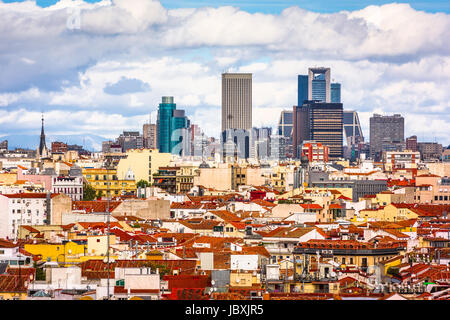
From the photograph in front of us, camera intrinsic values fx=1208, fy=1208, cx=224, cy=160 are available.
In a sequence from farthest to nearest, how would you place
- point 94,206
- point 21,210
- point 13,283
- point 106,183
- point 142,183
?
point 142,183, point 106,183, point 94,206, point 21,210, point 13,283

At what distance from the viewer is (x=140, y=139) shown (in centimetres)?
18275

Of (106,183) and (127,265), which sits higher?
(106,183)

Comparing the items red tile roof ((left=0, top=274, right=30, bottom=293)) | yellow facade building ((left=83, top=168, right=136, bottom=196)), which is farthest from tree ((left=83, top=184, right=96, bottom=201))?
red tile roof ((left=0, top=274, right=30, bottom=293))

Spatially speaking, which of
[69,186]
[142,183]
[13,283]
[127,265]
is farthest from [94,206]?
[142,183]

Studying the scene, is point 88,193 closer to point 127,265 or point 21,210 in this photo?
point 21,210

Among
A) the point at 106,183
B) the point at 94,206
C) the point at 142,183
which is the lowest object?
the point at 94,206

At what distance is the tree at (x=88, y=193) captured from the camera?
65.6 m

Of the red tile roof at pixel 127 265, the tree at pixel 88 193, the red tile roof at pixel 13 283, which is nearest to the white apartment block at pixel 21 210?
the tree at pixel 88 193

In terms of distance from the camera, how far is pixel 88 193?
66938 mm

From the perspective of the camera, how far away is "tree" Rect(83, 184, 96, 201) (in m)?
65.6

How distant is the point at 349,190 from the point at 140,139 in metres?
107

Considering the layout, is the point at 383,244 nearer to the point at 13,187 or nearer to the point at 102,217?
the point at 102,217

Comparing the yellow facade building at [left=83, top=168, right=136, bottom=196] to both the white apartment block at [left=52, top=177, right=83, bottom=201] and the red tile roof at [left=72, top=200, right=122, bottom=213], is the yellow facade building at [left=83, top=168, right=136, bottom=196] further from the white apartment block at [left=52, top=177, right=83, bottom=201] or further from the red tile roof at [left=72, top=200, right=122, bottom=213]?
the red tile roof at [left=72, top=200, right=122, bottom=213]

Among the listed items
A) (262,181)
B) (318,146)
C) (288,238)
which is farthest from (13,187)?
(318,146)
